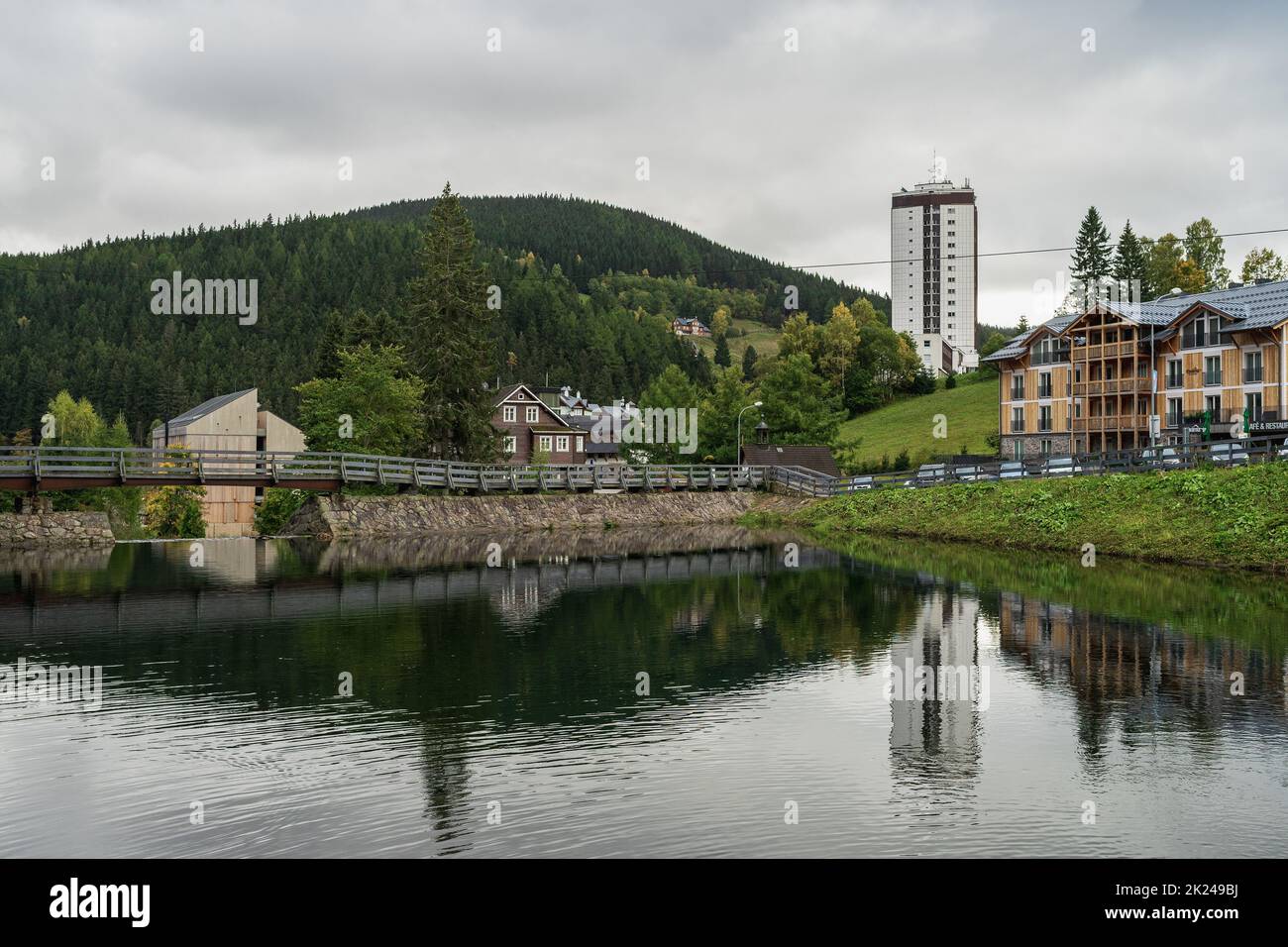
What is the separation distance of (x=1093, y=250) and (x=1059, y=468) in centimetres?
7780

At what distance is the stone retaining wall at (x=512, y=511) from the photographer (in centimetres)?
5684

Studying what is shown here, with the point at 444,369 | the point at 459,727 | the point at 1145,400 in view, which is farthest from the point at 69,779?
the point at 1145,400

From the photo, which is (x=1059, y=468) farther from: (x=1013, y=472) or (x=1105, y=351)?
(x=1105, y=351)

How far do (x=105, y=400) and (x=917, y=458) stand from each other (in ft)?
338

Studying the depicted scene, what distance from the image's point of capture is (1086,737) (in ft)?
48.3

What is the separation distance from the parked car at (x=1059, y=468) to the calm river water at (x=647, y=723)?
23.9m

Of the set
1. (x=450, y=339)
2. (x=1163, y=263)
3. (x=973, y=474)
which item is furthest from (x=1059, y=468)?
(x=1163, y=263)

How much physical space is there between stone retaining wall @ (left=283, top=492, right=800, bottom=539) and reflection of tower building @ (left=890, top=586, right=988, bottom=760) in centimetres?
3516

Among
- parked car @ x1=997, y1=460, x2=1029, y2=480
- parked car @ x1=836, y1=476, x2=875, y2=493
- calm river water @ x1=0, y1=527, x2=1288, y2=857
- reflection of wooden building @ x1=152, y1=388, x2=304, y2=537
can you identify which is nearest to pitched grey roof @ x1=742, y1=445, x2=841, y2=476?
parked car @ x1=836, y1=476, x2=875, y2=493

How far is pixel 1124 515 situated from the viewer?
4494 cm

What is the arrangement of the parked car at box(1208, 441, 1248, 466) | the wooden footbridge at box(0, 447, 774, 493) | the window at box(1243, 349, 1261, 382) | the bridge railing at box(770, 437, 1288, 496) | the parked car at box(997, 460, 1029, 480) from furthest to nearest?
the window at box(1243, 349, 1261, 382), the parked car at box(997, 460, 1029, 480), the wooden footbridge at box(0, 447, 774, 493), the bridge railing at box(770, 437, 1288, 496), the parked car at box(1208, 441, 1248, 466)

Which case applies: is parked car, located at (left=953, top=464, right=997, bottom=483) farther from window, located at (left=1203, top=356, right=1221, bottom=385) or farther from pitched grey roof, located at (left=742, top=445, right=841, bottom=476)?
window, located at (left=1203, top=356, right=1221, bottom=385)

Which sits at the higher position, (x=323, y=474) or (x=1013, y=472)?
(x=323, y=474)

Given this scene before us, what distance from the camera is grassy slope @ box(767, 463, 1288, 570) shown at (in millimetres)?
37875
